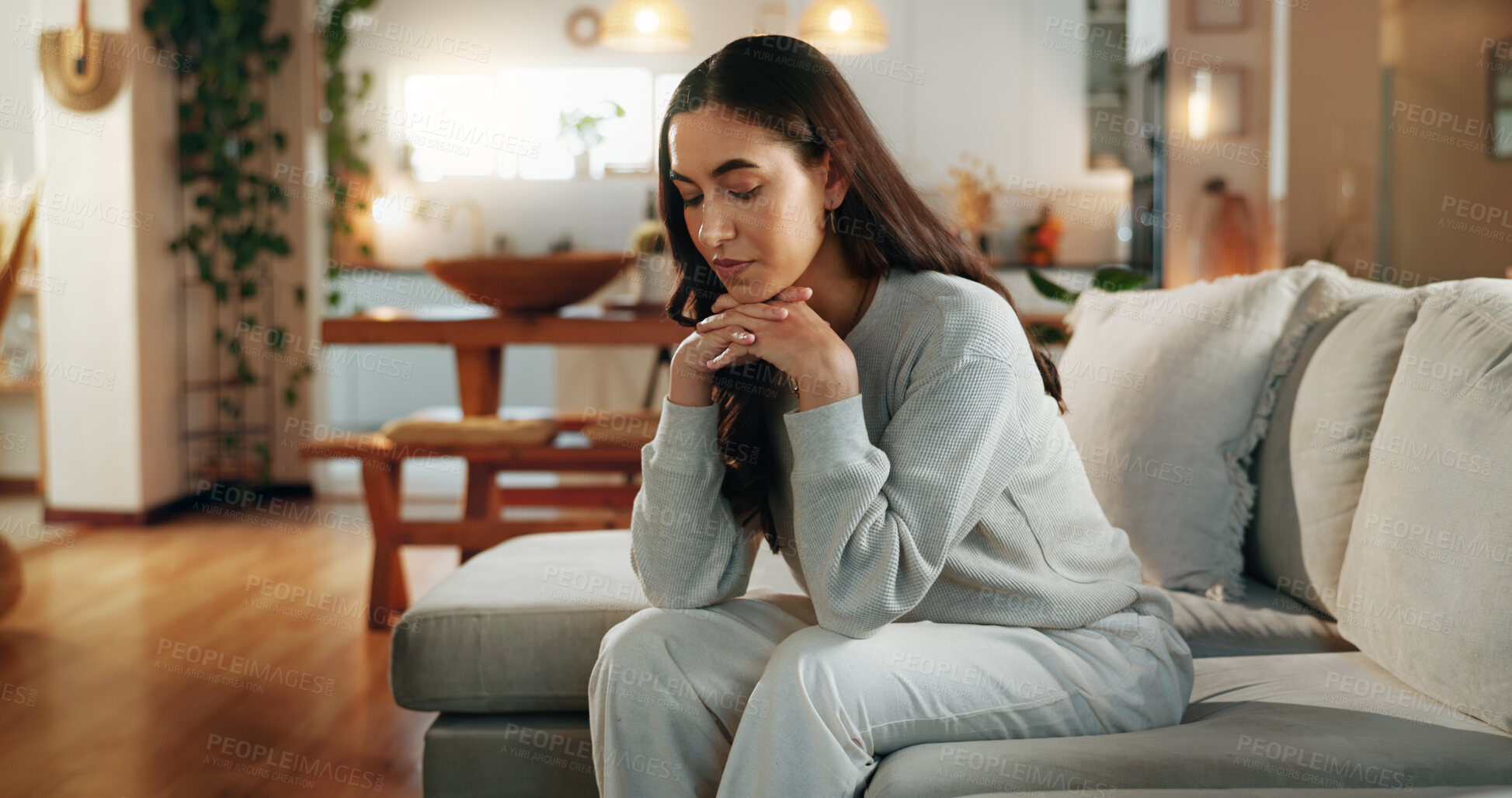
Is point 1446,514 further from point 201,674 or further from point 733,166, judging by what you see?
point 201,674

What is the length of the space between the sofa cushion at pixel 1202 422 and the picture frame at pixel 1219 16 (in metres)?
3.65

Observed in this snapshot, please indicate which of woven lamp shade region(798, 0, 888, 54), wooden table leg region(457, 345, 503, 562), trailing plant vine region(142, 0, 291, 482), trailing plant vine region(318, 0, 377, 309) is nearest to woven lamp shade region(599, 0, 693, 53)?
woven lamp shade region(798, 0, 888, 54)

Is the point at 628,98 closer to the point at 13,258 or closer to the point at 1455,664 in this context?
the point at 13,258

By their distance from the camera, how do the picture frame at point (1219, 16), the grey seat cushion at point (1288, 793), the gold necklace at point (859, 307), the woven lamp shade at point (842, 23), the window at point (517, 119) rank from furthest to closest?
the window at point (517, 119)
the picture frame at point (1219, 16)
the woven lamp shade at point (842, 23)
the gold necklace at point (859, 307)
the grey seat cushion at point (1288, 793)

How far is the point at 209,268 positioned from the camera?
14.5 feet

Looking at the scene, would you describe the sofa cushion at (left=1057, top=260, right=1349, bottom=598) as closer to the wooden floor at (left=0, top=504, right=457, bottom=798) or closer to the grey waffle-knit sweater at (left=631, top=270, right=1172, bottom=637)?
the grey waffle-knit sweater at (left=631, top=270, right=1172, bottom=637)

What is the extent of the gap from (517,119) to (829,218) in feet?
18.1

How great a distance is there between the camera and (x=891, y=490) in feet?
3.57

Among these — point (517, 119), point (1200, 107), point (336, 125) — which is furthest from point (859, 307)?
point (517, 119)

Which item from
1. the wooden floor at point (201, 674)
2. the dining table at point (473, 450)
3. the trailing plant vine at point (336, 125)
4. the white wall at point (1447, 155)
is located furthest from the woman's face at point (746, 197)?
the white wall at point (1447, 155)

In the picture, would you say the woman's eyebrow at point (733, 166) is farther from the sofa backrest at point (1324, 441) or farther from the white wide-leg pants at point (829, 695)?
the sofa backrest at point (1324, 441)

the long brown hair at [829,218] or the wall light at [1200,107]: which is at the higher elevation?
the wall light at [1200,107]

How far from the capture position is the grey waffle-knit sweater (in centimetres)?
107

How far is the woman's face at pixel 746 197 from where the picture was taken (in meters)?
1.15
